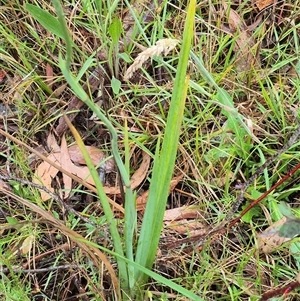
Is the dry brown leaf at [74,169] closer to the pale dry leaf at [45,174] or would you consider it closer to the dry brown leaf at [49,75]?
the pale dry leaf at [45,174]

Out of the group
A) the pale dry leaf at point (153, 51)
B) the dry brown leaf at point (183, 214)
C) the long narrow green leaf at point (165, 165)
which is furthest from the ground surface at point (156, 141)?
the pale dry leaf at point (153, 51)

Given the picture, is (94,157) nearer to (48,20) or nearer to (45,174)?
(45,174)

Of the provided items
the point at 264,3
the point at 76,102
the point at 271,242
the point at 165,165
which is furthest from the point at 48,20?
the point at 264,3

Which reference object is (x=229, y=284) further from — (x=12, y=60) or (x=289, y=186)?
(x=12, y=60)

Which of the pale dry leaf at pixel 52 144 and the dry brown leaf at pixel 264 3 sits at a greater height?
the dry brown leaf at pixel 264 3

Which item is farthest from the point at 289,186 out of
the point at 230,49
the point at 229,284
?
the point at 230,49

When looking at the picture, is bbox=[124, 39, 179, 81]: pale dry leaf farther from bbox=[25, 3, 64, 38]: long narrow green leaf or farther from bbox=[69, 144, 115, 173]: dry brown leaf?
bbox=[69, 144, 115, 173]: dry brown leaf
